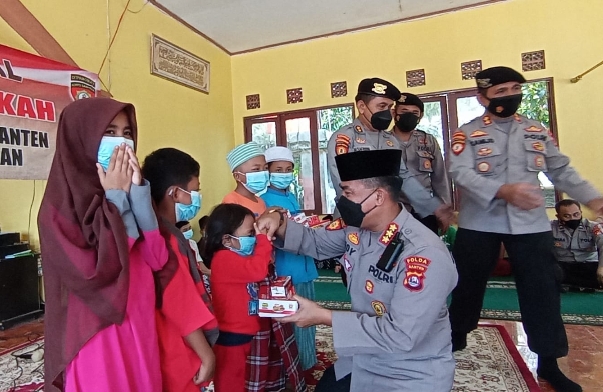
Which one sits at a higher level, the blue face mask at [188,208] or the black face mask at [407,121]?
the black face mask at [407,121]

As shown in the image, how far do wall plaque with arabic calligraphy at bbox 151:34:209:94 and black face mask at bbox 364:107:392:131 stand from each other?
10.7ft

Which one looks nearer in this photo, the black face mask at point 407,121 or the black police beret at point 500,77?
the black police beret at point 500,77

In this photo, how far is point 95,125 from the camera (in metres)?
1.09

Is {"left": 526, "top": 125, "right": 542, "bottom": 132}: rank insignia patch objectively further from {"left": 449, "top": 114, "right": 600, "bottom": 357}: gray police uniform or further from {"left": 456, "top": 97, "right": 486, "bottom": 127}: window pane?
{"left": 456, "top": 97, "right": 486, "bottom": 127}: window pane

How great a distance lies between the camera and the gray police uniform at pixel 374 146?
2.56 meters

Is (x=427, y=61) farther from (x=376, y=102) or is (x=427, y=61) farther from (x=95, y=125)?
(x=95, y=125)

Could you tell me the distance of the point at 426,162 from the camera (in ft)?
10.1

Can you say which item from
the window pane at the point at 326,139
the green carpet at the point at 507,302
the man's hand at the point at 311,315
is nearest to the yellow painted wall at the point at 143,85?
the window pane at the point at 326,139

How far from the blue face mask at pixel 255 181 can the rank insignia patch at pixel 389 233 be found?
43.4 inches

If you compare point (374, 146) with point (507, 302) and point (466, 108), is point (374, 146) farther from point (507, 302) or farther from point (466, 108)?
point (466, 108)

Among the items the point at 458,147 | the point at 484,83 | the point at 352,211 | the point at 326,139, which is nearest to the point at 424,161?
the point at 458,147

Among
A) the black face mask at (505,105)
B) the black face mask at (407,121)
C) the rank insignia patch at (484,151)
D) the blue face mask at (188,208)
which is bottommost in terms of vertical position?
the blue face mask at (188,208)

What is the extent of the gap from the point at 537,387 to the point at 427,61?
14.6 ft

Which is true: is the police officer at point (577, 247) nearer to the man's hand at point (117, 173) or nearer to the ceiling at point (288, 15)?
the ceiling at point (288, 15)
